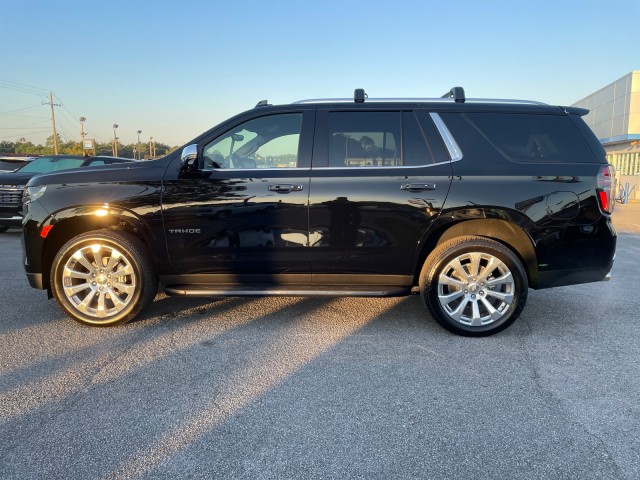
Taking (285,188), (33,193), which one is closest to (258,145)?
(285,188)

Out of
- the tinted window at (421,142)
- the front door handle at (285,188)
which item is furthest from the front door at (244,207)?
the tinted window at (421,142)

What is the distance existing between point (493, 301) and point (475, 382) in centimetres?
112

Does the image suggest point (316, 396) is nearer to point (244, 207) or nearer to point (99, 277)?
point (244, 207)

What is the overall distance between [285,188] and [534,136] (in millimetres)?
2188

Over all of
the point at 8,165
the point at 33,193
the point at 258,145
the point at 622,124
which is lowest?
the point at 33,193

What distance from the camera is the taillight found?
3811 millimetres

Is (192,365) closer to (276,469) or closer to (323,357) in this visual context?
(323,357)

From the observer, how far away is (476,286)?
12.9 ft

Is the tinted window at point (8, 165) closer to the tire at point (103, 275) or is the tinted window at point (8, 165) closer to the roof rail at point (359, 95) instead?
the tire at point (103, 275)

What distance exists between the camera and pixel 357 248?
3.96 metres

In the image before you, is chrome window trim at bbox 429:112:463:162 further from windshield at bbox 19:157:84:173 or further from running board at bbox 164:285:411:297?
windshield at bbox 19:157:84:173

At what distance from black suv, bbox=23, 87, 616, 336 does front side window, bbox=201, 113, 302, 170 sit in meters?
0.01

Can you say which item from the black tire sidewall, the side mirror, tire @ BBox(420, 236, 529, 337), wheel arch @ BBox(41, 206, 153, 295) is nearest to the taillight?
tire @ BBox(420, 236, 529, 337)

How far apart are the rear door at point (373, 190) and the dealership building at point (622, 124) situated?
24312 mm
